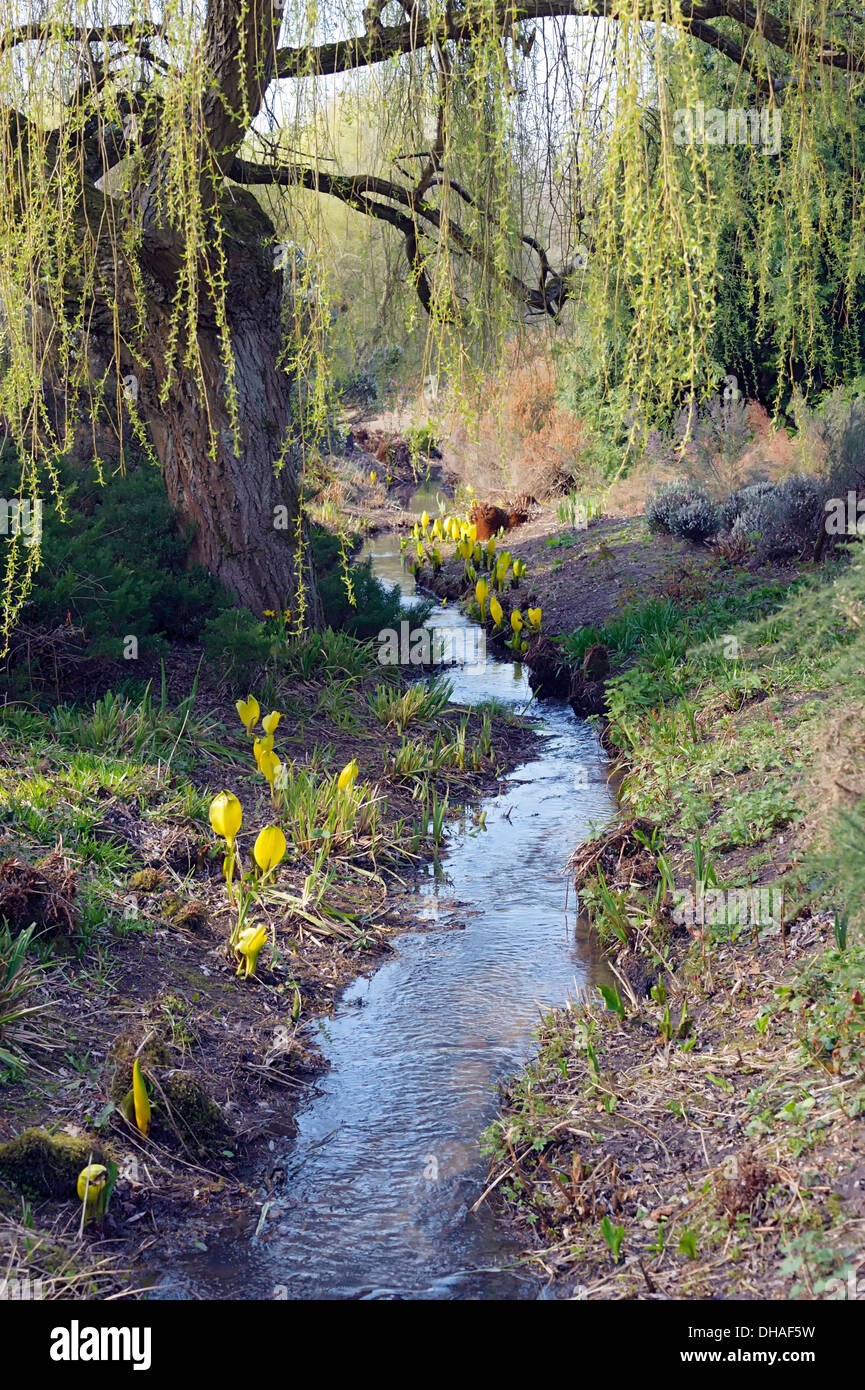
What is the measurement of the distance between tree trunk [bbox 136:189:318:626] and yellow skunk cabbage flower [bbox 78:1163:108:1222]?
14.2 feet

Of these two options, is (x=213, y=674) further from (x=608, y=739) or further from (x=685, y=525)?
(x=685, y=525)

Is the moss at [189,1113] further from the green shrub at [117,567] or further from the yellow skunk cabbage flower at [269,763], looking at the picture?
the green shrub at [117,567]

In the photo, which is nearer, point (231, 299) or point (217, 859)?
point (217, 859)

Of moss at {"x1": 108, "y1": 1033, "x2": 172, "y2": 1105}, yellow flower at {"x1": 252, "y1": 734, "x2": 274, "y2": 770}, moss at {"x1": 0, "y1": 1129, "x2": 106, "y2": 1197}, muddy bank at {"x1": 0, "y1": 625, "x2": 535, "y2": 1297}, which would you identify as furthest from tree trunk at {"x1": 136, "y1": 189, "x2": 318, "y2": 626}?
moss at {"x1": 0, "y1": 1129, "x2": 106, "y2": 1197}

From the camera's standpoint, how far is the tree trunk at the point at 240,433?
7.04 m

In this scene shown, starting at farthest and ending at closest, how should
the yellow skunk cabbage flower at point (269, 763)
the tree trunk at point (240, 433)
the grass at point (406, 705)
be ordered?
the grass at point (406, 705), the tree trunk at point (240, 433), the yellow skunk cabbage flower at point (269, 763)

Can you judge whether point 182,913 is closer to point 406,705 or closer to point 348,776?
point 348,776

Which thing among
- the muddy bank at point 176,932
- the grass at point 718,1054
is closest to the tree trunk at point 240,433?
the muddy bank at point 176,932

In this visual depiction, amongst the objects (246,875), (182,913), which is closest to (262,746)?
(246,875)

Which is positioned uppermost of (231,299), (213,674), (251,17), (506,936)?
(251,17)

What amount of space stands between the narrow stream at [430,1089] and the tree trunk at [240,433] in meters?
2.26

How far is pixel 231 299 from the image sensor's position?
7012 millimetres

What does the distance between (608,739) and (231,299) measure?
3.75m
